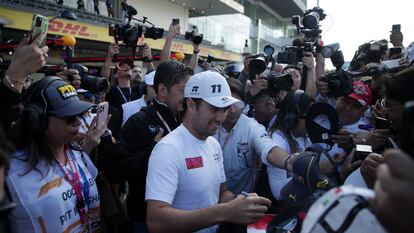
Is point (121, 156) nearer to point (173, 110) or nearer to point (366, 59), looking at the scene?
point (173, 110)

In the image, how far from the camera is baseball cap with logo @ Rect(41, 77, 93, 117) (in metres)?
1.98

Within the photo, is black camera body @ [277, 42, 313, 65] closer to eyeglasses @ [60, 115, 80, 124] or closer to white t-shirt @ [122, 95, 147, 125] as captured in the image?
white t-shirt @ [122, 95, 147, 125]

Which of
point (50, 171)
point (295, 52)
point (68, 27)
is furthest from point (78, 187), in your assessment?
point (68, 27)

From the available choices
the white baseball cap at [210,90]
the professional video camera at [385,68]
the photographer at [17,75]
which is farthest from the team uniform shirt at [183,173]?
the professional video camera at [385,68]

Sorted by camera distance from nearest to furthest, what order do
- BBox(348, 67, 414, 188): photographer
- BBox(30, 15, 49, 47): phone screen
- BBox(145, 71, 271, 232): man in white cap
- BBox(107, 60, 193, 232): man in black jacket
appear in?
BBox(348, 67, 414, 188): photographer
BBox(145, 71, 271, 232): man in white cap
BBox(30, 15, 49, 47): phone screen
BBox(107, 60, 193, 232): man in black jacket

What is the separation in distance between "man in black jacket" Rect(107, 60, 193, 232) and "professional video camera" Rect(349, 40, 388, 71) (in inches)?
131

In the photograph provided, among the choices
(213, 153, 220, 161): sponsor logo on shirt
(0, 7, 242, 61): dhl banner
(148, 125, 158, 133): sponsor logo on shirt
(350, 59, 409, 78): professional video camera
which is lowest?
(213, 153, 220, 161): sponsor logo on shirt

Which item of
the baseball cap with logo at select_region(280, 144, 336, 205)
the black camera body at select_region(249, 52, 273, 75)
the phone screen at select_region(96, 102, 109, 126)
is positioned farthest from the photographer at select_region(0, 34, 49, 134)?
the black camera body at select_region(249, 52, 273, 75)

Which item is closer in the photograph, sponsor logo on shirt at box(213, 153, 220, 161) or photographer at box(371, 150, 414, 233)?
photographer at box(371, 150, 414, 233)

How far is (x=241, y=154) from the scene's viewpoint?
298 centimetres

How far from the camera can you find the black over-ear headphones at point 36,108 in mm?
1851

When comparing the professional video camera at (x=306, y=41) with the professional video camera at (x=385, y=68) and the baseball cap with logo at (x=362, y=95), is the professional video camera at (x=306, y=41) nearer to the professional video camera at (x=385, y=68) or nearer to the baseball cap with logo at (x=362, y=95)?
the professional video camera at (x=385, y=68)

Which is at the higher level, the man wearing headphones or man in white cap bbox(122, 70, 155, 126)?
man in white cap bbox(122, 70, 155, 126)

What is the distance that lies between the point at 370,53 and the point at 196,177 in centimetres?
409
